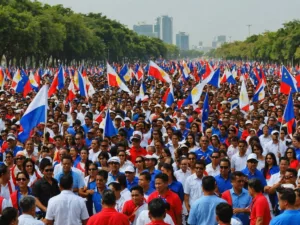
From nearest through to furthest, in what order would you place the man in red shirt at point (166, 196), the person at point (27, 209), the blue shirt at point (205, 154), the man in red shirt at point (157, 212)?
the man in red shirt at point (157, 212) < the person at point (27, 209) < the man in red shirt at point (166, 196) < the blue shirt at point (205, 154)

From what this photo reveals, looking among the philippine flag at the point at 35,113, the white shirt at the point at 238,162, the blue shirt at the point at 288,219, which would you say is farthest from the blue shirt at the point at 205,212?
the philippine flag at the point at 35,113

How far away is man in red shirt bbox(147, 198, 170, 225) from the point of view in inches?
252

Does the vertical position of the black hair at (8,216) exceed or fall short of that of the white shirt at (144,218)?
it exceeds it

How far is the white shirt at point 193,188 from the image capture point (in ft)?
29.7

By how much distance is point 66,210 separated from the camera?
7395 mm

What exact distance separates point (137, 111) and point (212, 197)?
34.5 ft

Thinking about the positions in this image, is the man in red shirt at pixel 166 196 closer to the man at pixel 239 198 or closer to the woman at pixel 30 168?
the man at pixel 239 198

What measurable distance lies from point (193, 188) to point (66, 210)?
2227 mm

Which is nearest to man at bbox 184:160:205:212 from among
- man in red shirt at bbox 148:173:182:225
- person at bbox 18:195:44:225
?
man in red shirt at bbox 148:173:182:225

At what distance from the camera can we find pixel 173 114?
17.6 meters

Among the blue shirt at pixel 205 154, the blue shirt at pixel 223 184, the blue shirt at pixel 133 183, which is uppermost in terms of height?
the blue shirt at pixel 133 183

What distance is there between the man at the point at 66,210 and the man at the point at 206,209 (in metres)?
1.19

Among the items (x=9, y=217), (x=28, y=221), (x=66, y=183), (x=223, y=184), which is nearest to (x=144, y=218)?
(x=66, y=183)

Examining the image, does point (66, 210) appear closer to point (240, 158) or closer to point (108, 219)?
point (108, 219)
